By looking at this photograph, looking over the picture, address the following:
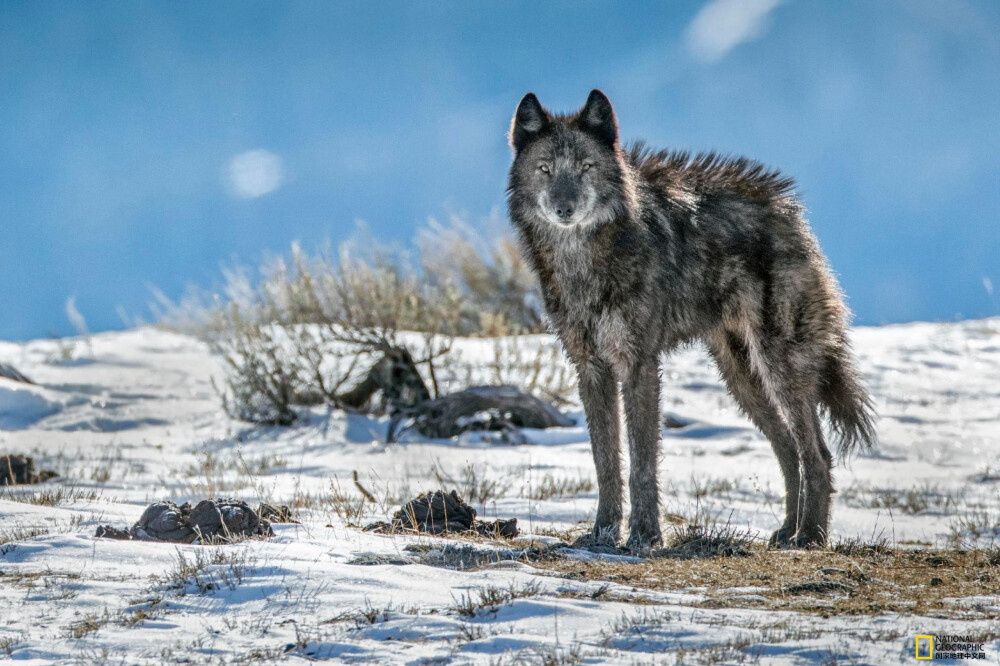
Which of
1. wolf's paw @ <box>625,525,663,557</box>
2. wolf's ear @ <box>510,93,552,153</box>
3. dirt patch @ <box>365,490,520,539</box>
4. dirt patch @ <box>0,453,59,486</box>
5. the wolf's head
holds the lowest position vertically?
wolf's paw @ <box>625,525,663,557</box>

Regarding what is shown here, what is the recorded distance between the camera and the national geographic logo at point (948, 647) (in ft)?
9.20

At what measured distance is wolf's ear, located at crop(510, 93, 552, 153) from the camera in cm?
560

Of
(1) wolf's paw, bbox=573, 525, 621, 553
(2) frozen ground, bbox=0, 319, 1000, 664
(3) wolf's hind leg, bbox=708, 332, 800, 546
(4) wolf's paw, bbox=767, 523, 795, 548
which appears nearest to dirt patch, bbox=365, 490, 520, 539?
(2) frozen ground, bbox=0, 319, 1000, 664

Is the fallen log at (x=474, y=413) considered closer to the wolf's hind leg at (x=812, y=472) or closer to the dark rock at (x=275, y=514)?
the wolf's hind leg at (x=812, y=472)

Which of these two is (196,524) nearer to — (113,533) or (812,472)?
(113,533)

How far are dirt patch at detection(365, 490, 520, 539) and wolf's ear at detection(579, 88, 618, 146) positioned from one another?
2300 millimetres

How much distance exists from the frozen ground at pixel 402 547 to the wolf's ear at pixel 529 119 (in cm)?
179

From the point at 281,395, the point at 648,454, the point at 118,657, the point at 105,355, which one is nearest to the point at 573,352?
the point at 648,454

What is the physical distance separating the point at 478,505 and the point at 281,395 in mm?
6143

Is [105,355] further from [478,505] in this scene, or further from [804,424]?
[804,424]

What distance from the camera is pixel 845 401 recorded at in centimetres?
636

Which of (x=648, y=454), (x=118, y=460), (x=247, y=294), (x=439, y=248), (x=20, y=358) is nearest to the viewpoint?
(x=648, y=454)

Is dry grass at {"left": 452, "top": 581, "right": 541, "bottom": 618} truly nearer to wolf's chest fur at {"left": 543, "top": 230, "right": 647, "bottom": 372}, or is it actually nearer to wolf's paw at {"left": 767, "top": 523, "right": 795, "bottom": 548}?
wolf's chest fur at {"left": 543, "top": 230, "right": 647, "bottom": 372}

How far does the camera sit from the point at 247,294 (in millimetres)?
13945
